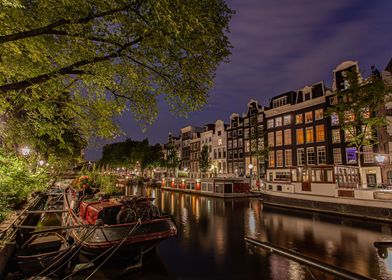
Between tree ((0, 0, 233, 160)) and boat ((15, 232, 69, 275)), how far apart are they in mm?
4723

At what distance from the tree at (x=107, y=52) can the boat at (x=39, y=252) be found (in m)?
4.72

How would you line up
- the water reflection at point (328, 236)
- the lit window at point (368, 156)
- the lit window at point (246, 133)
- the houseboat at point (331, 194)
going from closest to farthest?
the water reflection at point (328, 236), the houseboat at point (331, 194), the lit window at point (368, 156), the lit window at point (246, 133)

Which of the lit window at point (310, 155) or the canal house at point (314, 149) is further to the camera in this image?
the lit window at point (310, 155)

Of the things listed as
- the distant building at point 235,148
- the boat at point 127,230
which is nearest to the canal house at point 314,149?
the distant building at point 235,148

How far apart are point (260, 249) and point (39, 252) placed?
34.7ft

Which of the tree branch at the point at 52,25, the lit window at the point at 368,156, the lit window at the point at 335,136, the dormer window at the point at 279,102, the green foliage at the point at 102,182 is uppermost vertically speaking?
the dormer window at the point at 279,102

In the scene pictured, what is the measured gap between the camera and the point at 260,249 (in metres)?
12.9

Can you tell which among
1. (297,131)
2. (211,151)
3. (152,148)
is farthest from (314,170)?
(152,148)

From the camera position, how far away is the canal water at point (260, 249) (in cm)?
1009

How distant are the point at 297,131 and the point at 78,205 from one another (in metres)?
35.2

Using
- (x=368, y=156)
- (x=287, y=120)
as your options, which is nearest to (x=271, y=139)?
(x=287, y=120)

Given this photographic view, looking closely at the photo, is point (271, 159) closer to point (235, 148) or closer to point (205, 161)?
point (235, 148)

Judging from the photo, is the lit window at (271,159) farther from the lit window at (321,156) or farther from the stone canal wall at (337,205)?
the stone canal wall at (337,205)

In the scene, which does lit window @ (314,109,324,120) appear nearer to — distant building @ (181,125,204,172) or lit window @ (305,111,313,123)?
lit window @ (305,111,313,123)
